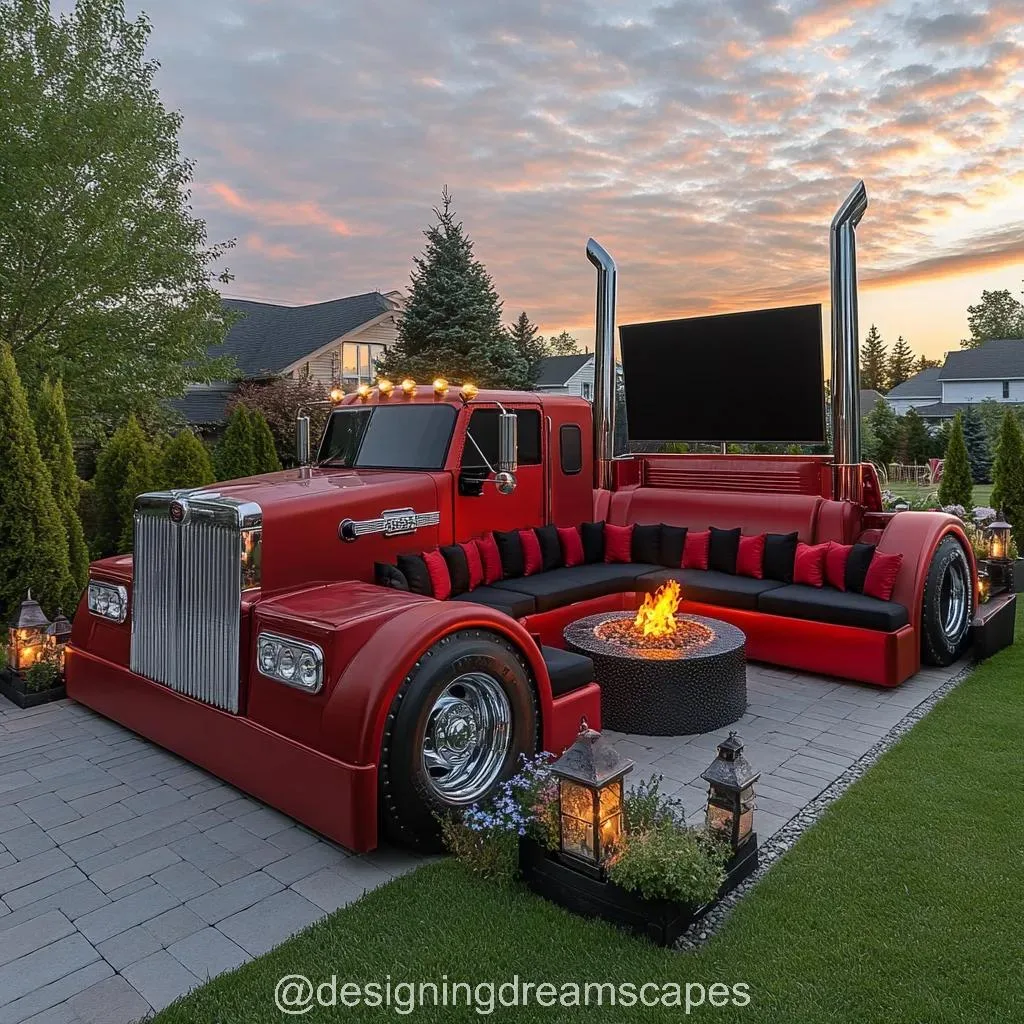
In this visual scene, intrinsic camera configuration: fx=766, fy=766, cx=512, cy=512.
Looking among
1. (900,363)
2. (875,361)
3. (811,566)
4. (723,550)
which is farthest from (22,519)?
(900,363)

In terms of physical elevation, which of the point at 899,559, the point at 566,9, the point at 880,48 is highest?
the point at 566,9

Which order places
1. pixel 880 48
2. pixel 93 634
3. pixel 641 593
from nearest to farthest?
pixel 93 634
pixel 641 593
pixel 880 48

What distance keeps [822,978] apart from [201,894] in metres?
2.35

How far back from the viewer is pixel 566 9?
25.7ft

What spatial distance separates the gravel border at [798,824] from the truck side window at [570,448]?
11.4ft

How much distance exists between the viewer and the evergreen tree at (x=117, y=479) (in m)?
9.17

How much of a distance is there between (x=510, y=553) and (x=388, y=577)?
4.68 feet

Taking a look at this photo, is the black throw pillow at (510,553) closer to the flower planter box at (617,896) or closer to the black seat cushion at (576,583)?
the black seat cushion at (576,583)

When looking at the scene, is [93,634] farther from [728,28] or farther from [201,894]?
[728,28]

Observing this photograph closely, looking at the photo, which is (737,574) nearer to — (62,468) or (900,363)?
(62,468)

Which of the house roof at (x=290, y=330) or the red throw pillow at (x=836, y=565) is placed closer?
the red throw pillow at (x=836, y=565)

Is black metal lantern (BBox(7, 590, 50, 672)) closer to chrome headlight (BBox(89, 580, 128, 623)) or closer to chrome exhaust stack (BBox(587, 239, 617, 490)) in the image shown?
chrome headlight (BBox(89, 580, 128, 623))

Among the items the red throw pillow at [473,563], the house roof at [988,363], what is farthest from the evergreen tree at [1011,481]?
the house roof at [988,363]

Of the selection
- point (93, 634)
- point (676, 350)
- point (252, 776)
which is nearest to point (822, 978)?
point (252, 776)
